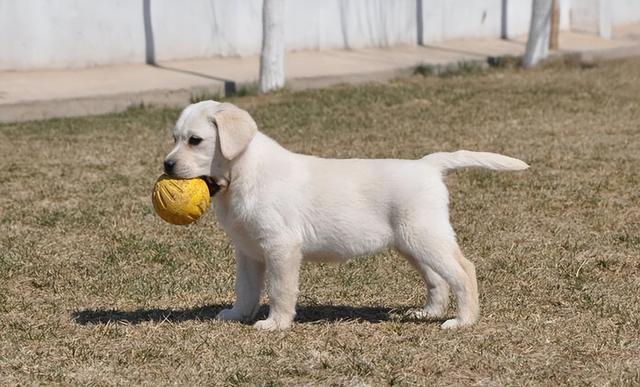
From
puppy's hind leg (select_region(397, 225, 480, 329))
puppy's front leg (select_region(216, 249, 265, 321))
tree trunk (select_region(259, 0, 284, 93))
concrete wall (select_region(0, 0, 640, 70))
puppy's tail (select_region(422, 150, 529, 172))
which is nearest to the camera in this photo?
puppy's hind leg (select_region(397, 225, 480, 329))

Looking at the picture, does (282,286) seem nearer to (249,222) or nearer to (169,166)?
(249,222)

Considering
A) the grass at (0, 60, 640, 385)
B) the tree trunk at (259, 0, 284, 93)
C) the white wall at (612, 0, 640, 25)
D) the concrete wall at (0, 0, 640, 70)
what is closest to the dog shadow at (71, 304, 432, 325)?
the grass at (0, 60, 640, 385)

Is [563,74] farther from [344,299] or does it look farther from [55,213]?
[344,299]

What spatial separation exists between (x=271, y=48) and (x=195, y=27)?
2.58m

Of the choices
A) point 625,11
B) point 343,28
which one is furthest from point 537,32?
point 625,11

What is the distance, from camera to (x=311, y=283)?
6461mm

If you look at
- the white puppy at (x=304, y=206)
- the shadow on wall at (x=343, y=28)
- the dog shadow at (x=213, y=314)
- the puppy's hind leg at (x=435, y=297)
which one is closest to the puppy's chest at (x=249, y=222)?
the white puppy at (x=304, y=206)

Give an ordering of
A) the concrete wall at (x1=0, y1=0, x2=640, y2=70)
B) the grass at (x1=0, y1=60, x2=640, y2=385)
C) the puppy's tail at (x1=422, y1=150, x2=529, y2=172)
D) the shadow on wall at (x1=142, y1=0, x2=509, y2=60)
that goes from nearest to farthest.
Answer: the grass at (x1=0, y1=60, x2=640, y2=385), the puppy's tail at (x1=422, y1=150, x2=529, y2=172), the concrete wall at (x1=0, y1=0, x2=640, y2=70), the shadow on wall at (x1=142, y1=0, x2=509, y2=60)

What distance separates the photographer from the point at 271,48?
48.0 feet

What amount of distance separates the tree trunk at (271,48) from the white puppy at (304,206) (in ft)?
30.2

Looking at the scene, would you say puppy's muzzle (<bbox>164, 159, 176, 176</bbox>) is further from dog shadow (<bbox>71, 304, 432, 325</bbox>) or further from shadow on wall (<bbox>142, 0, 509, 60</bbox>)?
shadow on wall (<bbox>142, 0, 509, 60</bbox>)

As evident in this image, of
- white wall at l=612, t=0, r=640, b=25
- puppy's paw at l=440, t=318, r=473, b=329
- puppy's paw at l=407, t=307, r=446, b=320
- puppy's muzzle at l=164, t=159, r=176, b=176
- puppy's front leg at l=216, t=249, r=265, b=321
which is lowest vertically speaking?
white wall at l=612, t=0, r=640, b=25

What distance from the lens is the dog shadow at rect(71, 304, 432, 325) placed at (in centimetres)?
571

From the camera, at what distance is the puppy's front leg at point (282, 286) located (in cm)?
535
